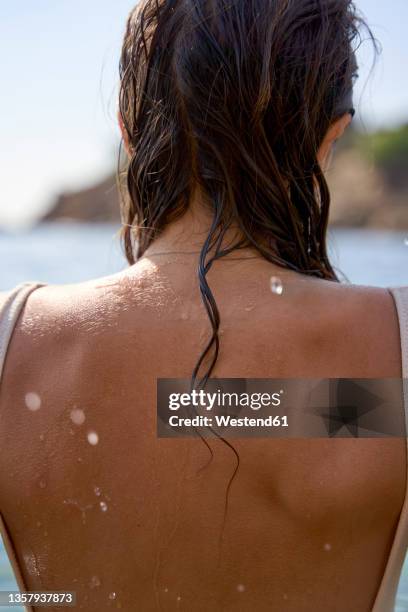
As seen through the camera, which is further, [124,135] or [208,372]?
[124,135]

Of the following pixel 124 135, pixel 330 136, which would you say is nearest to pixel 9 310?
pixel 124 135

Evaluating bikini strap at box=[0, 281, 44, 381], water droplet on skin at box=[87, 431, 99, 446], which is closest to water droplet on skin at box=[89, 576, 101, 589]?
water droplet on skin at box=[87, 431, 99, 446]

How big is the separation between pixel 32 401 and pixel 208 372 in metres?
0.31

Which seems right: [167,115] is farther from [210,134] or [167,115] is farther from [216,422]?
[216,422]

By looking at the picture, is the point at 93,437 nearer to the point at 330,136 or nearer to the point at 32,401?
the point at 32,401

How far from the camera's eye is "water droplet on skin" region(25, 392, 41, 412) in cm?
131

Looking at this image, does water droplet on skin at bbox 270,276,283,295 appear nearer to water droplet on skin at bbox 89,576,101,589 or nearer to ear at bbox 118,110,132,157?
ear at bbox 118,110,132,157

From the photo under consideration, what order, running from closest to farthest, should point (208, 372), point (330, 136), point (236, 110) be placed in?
1. point (208, 372)
2. point (236, 110)
3. point (330, 136)

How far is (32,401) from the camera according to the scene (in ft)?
4.29

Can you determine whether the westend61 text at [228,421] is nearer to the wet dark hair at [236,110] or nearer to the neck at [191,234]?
the wet dark hair at [236,110]

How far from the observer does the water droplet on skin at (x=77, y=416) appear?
A: 4.24ft

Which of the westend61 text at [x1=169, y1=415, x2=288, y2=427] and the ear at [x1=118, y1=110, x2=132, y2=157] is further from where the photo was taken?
the ear at [x1=118, y1=110, x2=132, y2=157]

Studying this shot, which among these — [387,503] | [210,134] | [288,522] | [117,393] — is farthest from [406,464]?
[210,134]

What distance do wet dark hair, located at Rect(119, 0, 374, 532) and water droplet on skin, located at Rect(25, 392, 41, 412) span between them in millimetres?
275
